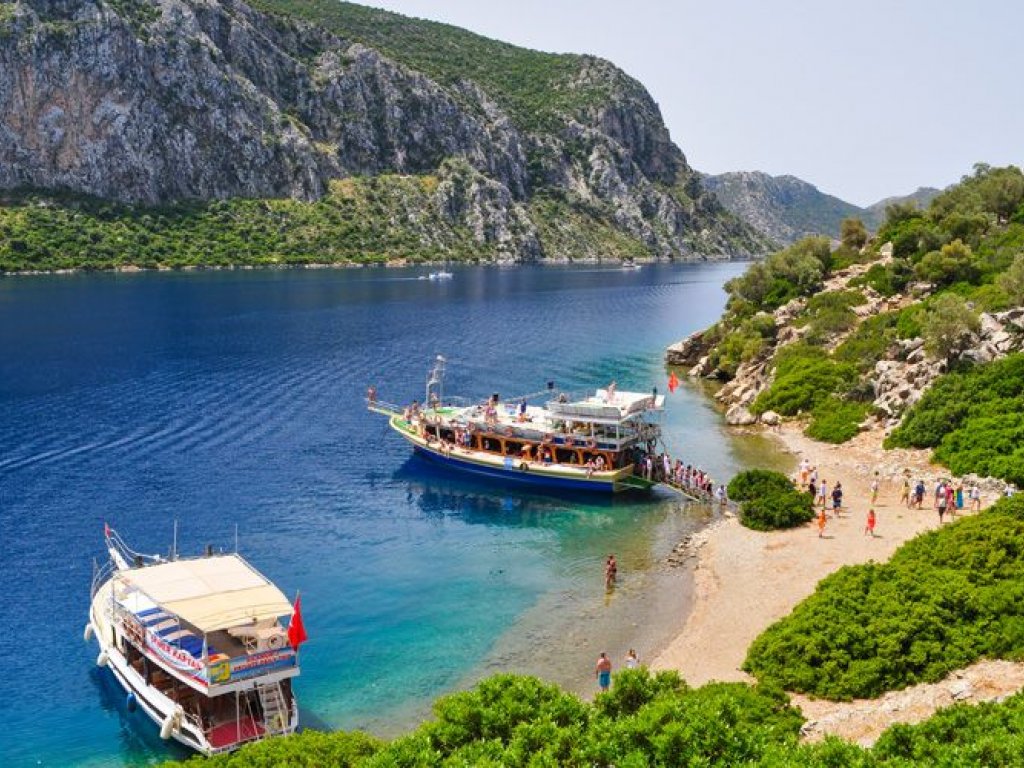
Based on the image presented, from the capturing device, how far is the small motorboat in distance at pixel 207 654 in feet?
A: 97.7

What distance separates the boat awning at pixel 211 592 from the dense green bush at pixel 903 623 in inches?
730

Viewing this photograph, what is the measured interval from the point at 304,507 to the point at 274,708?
2508 centimetres

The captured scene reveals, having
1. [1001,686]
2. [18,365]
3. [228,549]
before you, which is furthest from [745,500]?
[18,365]

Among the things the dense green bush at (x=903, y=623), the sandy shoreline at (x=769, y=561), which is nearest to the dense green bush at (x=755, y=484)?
the sandy shoreline at (x=769, y=561)

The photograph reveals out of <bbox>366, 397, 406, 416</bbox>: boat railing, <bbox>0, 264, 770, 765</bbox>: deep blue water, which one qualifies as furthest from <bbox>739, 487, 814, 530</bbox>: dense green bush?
<bbox>366, 397, 406, 416</bbox>: boat railing

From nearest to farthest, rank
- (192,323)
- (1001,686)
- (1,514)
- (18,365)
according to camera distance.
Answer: (1001,686), (1,514), (18,365), (192,323)

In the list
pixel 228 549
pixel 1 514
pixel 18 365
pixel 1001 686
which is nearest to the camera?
pixel 1001 686

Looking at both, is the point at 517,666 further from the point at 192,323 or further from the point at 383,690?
the point at 192,323

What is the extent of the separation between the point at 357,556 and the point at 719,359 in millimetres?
61724

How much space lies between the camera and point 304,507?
54.8 meters

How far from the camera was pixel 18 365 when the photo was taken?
93.2 metres

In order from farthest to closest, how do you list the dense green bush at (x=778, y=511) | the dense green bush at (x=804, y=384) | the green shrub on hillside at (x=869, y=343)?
1. the green shrub on hillside at (x=869, y=343)
2. the dense green bush at (x=804, y=384)
3. the dense green bush at (x=778, y=511)

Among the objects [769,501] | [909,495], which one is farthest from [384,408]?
[909,495]

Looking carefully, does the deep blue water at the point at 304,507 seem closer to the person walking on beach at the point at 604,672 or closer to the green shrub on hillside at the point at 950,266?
the person walking on beach at the point at 604,672
